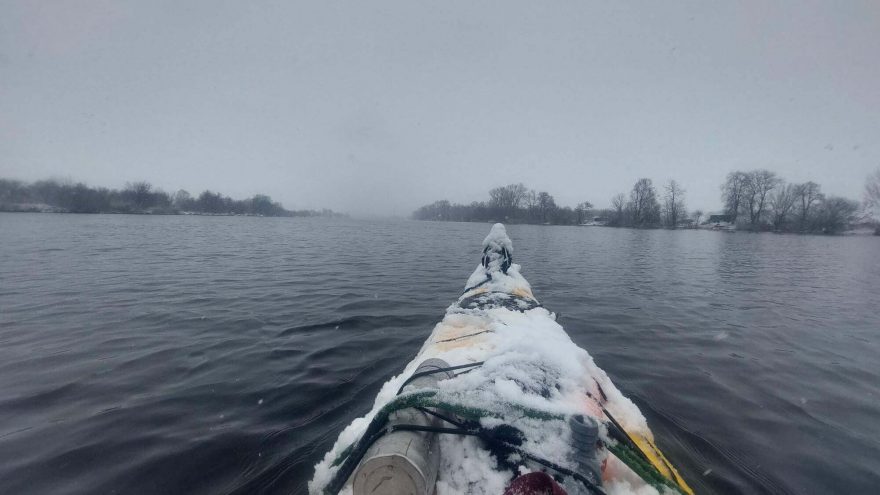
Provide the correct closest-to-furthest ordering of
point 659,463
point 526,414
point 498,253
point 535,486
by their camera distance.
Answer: point 535,486 → point 526,414 → point 659,463 → point 498,253

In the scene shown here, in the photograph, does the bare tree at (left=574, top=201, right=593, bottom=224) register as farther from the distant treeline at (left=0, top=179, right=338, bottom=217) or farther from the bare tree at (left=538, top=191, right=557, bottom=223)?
the distant treeline at (left=0, top=179, right=338, bottom=217)

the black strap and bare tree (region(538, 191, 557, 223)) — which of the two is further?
bare tree (region(538, 191, 557, 223))

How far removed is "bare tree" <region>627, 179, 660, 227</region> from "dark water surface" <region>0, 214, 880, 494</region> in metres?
71.0

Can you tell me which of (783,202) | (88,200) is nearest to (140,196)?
(88,200)

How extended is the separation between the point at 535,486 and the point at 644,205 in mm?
88113

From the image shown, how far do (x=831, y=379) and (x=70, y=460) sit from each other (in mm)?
9472

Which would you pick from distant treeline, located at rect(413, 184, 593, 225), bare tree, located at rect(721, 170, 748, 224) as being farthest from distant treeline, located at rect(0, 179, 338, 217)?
bare tree, located at rect(721, 170, 748, 224)

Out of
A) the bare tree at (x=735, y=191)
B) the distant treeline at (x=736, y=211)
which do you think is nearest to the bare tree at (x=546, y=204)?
the distant treeline at (x=736, y=211)

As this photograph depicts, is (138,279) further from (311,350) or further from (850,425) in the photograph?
(850,425)

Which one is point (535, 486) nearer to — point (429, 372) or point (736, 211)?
point (429, 372)

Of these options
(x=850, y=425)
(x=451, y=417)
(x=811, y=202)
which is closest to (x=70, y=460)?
(x=451, y=417)

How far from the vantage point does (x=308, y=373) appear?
4.61m

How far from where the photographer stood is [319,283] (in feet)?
34.4

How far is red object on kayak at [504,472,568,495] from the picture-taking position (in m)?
1.29
